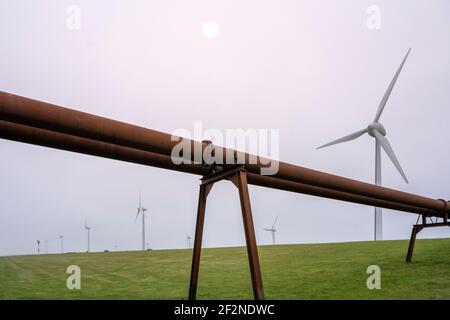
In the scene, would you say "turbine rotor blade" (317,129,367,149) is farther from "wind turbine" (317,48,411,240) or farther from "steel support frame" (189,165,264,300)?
"steel support frame" (189,165,264,300)

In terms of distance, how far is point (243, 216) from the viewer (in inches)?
376

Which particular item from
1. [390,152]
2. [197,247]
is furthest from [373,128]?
[197,247]

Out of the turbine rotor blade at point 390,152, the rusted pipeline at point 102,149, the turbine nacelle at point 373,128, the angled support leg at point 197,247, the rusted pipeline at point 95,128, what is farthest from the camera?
the turbine nacelle at point 373,128

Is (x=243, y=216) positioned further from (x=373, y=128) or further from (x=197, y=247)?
(x=373, y=128)

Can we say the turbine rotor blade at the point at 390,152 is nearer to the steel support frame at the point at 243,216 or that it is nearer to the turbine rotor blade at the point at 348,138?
the turbine rotor blade at the point at 348,138

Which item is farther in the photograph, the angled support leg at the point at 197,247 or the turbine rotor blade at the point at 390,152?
the turbine rotor blade at the point at 390,152

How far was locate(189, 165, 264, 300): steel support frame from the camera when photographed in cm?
909

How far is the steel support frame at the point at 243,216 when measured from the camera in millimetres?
9086

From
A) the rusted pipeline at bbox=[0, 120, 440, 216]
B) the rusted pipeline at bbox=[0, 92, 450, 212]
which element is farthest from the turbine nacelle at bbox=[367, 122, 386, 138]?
the rusted pipeline at bbox=[0, 92, 450, 212]

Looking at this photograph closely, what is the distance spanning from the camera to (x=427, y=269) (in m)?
19.9

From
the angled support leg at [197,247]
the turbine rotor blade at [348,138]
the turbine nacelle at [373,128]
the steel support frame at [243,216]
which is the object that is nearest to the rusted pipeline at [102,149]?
the steel support frame at [243,216]
